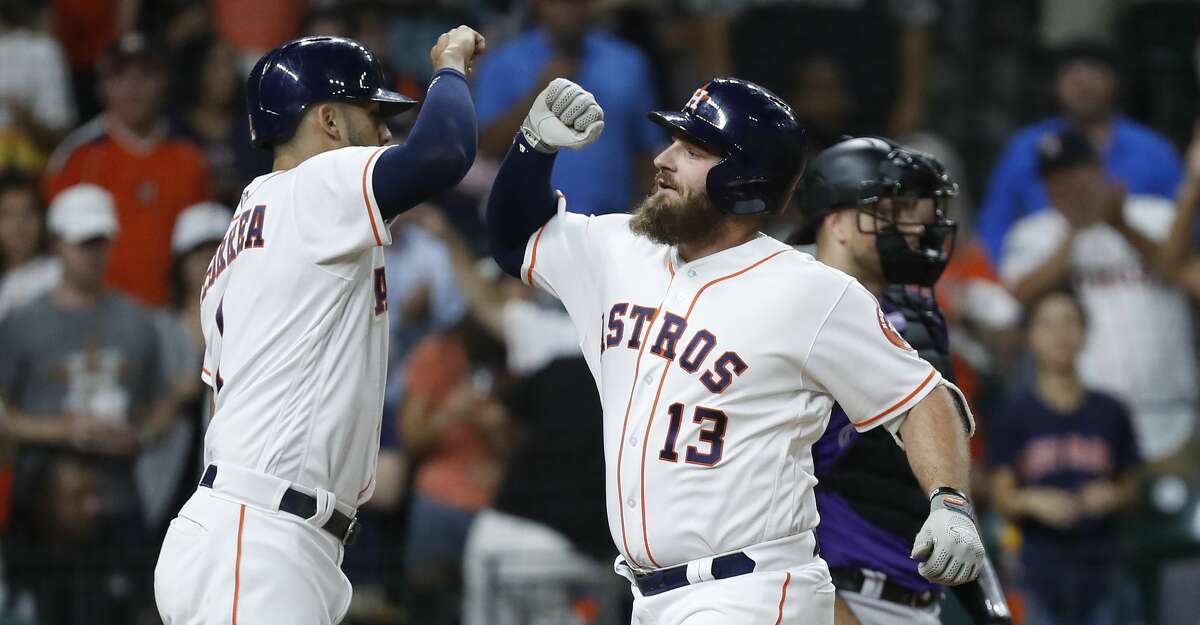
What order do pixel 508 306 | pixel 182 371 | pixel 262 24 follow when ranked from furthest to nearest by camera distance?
pixel 262 24
pixel 508 306
pixel 182 371

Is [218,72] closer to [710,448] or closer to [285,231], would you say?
[285,231]

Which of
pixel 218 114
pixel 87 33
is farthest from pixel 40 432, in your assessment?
pixel 87 33

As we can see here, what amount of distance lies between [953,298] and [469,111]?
508cm

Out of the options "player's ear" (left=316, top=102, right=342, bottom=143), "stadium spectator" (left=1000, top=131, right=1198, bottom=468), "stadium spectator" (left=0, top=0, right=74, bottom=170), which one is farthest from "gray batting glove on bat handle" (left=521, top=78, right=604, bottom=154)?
"stadium spectator" (left=0, top=0, right=74, bottom=170)

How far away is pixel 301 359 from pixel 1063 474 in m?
4.53

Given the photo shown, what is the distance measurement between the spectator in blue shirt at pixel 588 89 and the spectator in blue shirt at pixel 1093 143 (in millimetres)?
1932

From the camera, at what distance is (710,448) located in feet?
13.6

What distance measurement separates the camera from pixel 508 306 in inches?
336

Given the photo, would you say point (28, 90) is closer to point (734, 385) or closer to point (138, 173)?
point (138, 173)

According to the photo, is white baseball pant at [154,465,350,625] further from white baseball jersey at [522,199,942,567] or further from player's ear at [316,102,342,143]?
player's ear at [316,102,342,143]

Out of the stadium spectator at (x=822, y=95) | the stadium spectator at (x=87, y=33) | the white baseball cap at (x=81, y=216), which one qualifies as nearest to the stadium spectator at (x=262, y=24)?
the stadium spectator at (x=87, y=33)

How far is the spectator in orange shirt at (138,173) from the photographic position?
8805 mm

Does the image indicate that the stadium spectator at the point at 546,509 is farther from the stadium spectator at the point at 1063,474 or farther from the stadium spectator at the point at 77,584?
the stadium spectator at the point at 1063,474

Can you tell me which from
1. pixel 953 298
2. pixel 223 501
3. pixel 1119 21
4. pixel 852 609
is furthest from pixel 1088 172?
pixel 223 501
